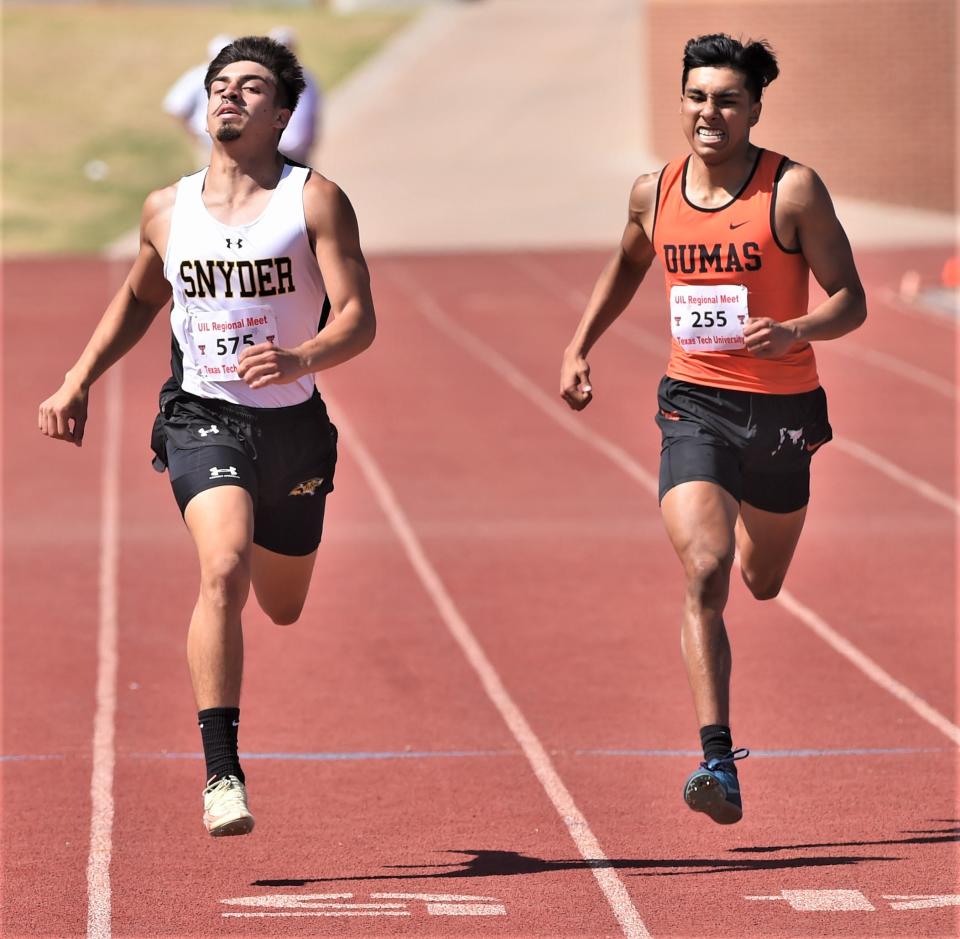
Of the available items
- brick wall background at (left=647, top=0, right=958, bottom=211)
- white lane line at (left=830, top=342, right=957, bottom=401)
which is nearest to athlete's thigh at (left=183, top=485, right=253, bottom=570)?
white lane line at (left=830, top=342, right=957, bottom=401)

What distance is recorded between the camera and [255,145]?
5.42 metres

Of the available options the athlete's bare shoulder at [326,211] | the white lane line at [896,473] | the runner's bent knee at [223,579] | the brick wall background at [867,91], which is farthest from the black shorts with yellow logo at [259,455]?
the brick wall background at [867,91]

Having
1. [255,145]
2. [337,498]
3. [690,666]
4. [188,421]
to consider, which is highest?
[255,145]

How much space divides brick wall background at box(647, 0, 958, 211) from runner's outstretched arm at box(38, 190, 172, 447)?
25.2 metres

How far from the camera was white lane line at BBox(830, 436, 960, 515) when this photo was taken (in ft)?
43.0

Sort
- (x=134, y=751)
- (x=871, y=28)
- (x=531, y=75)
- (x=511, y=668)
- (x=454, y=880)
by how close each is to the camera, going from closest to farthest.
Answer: (x=454, y=880) → (x=134, y=751) → (x=511, y=668) → (x=871, y=28) → (x=531, y=75)

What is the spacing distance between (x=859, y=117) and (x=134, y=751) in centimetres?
2454

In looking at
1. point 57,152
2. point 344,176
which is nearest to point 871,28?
point 344,176

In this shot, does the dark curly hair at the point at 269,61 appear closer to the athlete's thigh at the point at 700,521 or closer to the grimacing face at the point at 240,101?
the grimacing face at the point at 240,101

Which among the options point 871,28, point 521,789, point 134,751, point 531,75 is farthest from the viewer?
point 531,75

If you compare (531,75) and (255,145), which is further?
(531,75)

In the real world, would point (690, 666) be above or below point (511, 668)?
above

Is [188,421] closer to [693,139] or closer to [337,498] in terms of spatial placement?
[693,139]

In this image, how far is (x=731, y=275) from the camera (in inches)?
218
